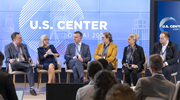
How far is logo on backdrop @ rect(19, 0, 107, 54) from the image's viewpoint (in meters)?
6.25

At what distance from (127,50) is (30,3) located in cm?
308

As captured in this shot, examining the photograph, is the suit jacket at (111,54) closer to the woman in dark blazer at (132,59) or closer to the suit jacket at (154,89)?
the woman in dark blazer at (132,59)

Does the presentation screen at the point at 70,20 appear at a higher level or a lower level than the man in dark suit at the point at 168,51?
higher

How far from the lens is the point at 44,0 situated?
248 inches

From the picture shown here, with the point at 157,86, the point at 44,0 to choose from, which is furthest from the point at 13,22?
the point at 157,86

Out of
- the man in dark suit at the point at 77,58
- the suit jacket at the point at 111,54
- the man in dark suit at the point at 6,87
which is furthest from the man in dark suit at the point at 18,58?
the man in dark suit at the point at 6,87

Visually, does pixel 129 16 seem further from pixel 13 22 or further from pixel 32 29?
pixel 13 22

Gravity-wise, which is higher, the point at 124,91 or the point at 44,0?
the point at 44,0

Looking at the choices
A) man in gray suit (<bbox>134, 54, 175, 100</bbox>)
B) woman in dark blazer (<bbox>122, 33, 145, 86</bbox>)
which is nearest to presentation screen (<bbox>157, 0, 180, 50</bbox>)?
woman in dark blazer (<bbox>122, 33, 145, 86</bbox>)

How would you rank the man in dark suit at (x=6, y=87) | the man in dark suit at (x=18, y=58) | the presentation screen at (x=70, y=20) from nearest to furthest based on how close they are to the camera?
the man in dark suit at (x=6, y=87) → the man in dark suit at (x=18, y=58) → the presentation screen at (x=70, y=20)

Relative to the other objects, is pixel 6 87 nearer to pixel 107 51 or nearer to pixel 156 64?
pixel 156 64

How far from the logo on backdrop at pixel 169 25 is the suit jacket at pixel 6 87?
5.07m

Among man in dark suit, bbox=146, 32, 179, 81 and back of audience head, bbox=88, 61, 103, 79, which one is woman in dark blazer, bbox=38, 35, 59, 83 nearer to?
man in dark suit, bbox=146, 32, 179, 81

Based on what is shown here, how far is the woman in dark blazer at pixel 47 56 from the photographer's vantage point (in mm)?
4922
